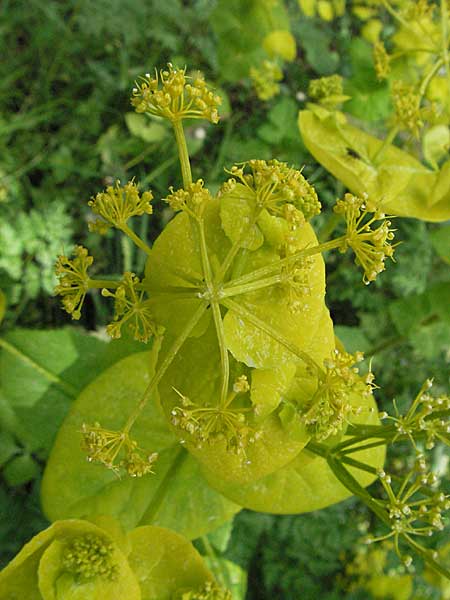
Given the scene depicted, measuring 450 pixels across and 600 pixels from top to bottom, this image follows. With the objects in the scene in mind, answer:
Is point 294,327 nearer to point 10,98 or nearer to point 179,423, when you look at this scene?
point 179,423

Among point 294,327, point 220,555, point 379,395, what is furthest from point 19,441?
point 379,395

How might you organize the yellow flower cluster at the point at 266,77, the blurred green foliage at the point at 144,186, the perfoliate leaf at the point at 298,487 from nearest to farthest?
the perfoliate leaf at the point at 298,487 → the blurred green foliage at the point at 144,186 → the yellow flower cluster at the point at 266,77

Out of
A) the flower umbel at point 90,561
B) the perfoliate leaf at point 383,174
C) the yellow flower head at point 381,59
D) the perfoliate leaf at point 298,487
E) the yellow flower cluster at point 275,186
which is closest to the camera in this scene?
the yellow flower cluster at point 275,186

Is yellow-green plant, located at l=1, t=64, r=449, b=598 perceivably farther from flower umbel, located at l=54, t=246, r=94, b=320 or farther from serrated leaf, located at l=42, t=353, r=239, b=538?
serrated leaf, located at l=42, t=353, r=239, b=538

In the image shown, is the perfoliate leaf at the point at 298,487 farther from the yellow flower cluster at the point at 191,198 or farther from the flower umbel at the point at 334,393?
the yellow flower cluster at the point at 191,198

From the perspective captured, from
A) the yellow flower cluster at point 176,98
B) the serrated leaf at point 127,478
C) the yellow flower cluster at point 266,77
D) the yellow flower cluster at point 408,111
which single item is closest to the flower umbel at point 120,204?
the yellow flower cluster at point 176,98

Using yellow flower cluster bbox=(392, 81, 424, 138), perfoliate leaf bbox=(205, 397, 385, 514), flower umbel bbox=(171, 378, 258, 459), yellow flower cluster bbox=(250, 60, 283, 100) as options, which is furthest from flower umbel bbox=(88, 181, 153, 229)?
yellow flower cluster bbox=(250, 60, 283, 100)

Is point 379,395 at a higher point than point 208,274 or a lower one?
lower
